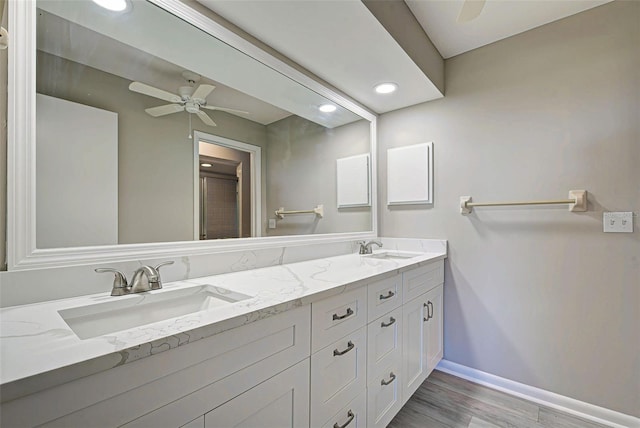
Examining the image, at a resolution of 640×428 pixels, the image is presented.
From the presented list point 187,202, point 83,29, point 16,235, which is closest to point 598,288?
point 187,202

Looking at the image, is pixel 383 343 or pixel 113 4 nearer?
pixel 113 4

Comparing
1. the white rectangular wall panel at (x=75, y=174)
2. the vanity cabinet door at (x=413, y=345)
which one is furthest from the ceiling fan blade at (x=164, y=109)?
the vanity cabinet door at (x=413, y=345)

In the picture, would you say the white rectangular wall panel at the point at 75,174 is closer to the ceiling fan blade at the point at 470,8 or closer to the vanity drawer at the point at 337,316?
the vanity drawer at the point at 337,316

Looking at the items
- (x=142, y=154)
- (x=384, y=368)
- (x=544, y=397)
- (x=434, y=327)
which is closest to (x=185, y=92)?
(x=142, y=154)

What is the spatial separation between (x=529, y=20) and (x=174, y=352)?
2.52 meters

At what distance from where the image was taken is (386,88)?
2.06 meters

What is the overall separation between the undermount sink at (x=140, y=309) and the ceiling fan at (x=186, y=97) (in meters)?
0.77

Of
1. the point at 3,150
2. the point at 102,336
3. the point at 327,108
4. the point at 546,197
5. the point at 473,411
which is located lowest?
the point at 473,411

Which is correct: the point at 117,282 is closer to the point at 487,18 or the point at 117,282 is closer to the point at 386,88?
the point at 386,88

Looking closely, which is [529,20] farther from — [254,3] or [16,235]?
[16,235]

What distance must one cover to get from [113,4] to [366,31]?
110 cm

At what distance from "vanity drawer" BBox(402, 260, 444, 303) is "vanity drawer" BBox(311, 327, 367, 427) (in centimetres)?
48

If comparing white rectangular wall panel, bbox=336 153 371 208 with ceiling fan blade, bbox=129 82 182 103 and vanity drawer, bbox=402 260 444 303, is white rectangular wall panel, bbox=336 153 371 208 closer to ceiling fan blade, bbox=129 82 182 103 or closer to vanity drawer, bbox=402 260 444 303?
vanity drawer, bbox=402 260 444 303

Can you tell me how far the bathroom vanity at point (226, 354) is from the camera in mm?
549
